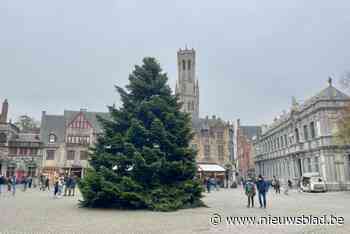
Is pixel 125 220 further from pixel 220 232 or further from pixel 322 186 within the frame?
pixel 322 186

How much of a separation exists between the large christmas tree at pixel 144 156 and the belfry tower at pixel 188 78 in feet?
238

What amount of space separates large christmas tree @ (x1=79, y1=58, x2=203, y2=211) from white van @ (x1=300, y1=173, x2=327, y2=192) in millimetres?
20413

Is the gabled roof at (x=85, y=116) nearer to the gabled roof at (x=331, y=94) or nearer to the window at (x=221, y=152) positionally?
the window at (x=221, y=152)

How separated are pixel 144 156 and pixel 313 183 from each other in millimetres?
23657

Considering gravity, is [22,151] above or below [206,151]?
below

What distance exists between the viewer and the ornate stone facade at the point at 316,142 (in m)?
31.7

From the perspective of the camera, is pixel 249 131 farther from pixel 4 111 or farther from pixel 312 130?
pixel 4 111

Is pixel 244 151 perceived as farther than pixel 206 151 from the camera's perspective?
Yes

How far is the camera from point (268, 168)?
53.5m

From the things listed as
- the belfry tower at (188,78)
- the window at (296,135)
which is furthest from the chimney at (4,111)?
the belfry tower at (188,78)

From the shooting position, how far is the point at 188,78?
94.6m

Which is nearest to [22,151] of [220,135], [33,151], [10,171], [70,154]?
[33,151]

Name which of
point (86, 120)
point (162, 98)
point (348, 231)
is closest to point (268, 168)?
point (86, 120)

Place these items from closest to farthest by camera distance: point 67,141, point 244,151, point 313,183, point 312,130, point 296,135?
point 313,183, point 312,130, point 296,135, point 67,141, point 244,151
